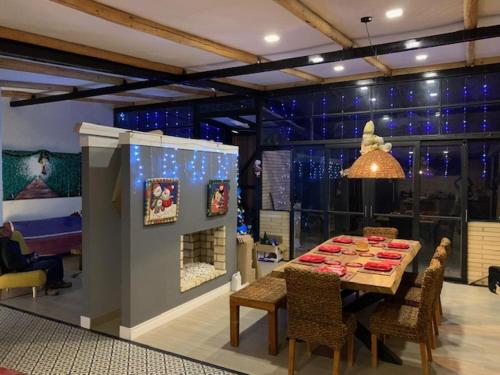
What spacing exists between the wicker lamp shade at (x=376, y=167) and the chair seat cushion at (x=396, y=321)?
125 centimetres

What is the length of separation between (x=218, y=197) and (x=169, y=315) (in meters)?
1.63

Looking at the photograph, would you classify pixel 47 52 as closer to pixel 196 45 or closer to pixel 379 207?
pixel 196 45

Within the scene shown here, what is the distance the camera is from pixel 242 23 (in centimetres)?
399

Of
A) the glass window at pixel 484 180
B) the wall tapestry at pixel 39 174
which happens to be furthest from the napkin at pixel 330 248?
the wall tapestry at pixel 39 174

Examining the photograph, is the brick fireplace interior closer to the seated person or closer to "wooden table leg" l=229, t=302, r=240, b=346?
"wooden table leg" l=229, t=302, r=240, b=346

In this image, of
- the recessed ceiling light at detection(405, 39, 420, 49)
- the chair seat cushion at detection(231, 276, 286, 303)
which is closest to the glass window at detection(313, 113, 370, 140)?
the recessed ceiling light at detection(405, 39, 420, 49)

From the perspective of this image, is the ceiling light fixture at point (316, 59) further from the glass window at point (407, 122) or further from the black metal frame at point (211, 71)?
the glass window at point (407, 122)

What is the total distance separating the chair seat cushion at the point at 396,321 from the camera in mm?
3215

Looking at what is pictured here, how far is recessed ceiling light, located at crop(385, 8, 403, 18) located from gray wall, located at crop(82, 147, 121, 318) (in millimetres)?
3186

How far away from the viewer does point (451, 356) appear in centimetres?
369

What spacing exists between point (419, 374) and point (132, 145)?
336 centimetres

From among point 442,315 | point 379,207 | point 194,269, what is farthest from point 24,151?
point 442,315

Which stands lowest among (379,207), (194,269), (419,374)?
(419,374)

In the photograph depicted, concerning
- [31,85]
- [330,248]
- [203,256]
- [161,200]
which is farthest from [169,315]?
[31,85]
